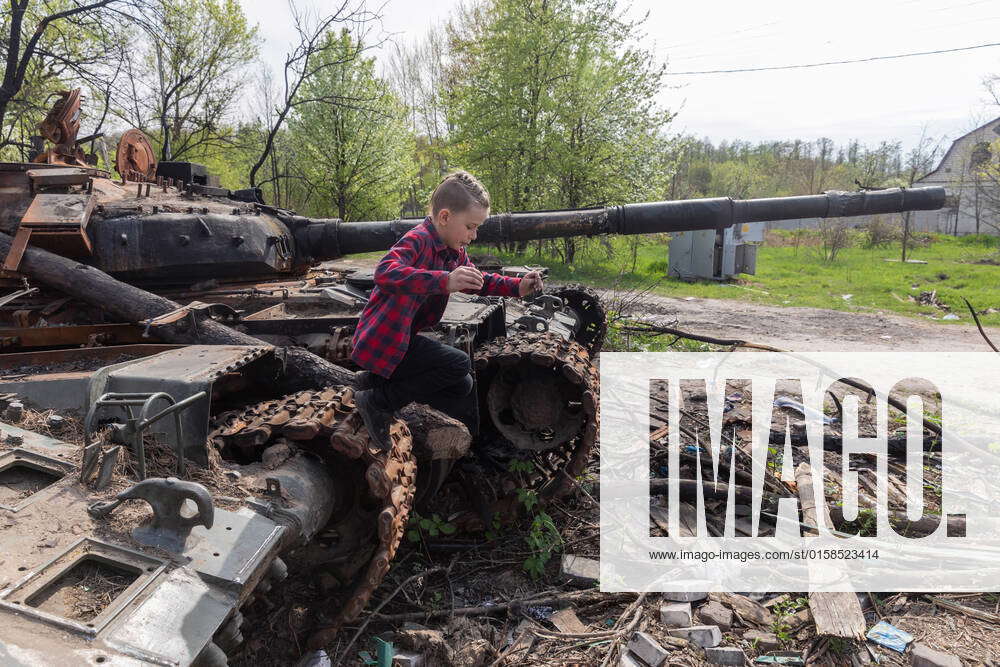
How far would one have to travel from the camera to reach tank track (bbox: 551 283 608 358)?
7.54m

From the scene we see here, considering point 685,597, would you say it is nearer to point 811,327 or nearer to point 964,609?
point 964,609

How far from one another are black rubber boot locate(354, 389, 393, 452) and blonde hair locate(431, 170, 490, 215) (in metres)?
0.88

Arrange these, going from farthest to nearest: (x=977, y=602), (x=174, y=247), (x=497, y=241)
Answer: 1. (x=497, y=241)
2. (x=174, y=247)
3. (x=977, y=602)

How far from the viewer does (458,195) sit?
3119 mm

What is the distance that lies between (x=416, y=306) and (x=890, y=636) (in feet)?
8.79

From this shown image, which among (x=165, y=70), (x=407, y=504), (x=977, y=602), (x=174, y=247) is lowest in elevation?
(x=977, y=602)

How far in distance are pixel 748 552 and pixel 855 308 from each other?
1172 cm

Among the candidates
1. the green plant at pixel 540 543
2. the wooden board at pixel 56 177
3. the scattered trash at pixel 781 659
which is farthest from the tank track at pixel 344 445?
the wooden board at pixel 56 177

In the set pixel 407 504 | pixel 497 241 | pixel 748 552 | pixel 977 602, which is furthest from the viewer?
pixel 497 241

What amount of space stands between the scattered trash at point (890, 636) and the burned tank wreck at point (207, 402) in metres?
1.70

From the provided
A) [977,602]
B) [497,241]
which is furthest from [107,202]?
[977,602]

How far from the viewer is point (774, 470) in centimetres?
534

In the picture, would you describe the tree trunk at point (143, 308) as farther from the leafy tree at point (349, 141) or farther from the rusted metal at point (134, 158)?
the leafy tree at point (349, 141)

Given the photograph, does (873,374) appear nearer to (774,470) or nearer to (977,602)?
(774,470)
